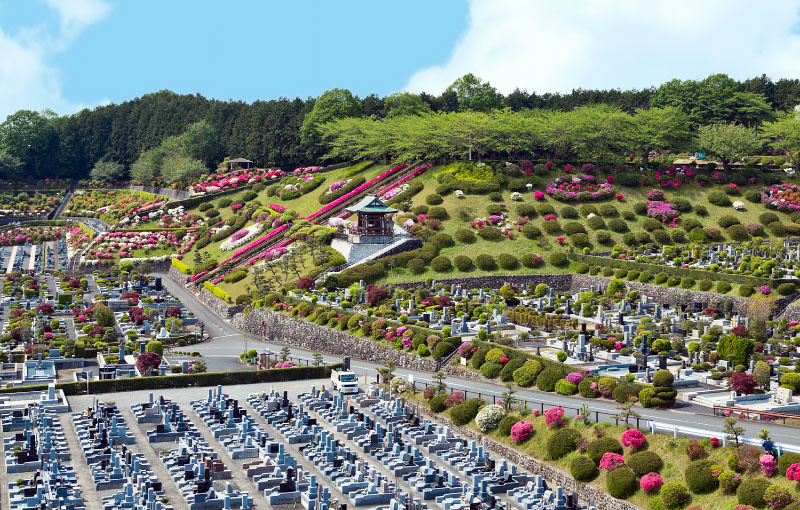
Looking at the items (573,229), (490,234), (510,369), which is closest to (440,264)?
(490,234)

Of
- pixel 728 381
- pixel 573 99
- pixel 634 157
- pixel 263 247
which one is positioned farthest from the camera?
pixel 573 99

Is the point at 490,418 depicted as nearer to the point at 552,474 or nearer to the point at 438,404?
the point at 438,404

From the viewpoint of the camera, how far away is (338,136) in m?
159

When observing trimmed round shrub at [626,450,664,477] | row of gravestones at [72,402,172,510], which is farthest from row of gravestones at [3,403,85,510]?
trimmed round shrub at [626,450,664,477]

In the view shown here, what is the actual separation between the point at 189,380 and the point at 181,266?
188ft

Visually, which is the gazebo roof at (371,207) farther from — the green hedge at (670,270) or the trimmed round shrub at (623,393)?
the trimmed round shrub at (623,393)

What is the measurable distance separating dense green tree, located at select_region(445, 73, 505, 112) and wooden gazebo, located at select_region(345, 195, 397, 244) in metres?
61.2

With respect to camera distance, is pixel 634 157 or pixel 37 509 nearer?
pixel 37 509

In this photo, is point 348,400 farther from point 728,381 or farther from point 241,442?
point 728,381

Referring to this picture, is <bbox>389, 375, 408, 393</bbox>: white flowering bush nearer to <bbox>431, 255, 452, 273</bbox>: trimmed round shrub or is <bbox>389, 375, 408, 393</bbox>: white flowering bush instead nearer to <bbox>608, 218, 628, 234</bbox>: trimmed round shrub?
<bbox>431, 255, 452, 273</bbox>: trimmed round shrub

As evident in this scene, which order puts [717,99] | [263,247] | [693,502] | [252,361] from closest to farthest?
[693,502] → [252,361] → [263,247] → [717,99]

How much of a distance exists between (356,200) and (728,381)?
76.3 meters

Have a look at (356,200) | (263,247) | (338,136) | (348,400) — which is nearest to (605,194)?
(356,200)

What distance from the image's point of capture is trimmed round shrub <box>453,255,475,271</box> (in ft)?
336
